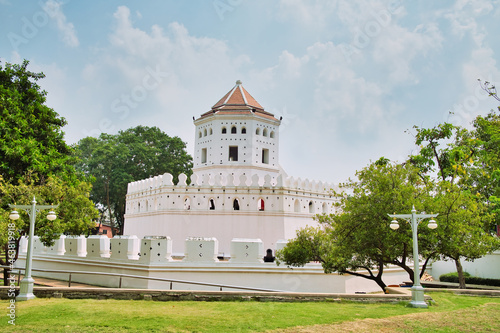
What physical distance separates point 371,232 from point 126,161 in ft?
113

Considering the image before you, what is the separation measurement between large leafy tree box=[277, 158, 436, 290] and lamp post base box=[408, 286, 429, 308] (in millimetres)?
3101

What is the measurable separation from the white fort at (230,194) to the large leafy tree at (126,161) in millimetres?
9869

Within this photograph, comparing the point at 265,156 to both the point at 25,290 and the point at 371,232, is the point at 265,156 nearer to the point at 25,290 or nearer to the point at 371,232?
the point at 371,232

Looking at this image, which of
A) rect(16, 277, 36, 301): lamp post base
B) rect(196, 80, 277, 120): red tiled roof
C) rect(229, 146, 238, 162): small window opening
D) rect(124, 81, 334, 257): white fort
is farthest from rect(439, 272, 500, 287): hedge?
rect(16, 277, 36, 301): lamp post base

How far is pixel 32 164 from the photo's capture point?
2002 cm

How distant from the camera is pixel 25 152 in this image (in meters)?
19.9

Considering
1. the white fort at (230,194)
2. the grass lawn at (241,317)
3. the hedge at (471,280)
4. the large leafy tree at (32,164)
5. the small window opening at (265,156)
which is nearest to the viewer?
the grass lawn at (241,317)

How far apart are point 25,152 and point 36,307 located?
1187 centimetres

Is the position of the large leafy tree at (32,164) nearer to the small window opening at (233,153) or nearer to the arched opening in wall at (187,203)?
the arched opening in wall at (187,203)

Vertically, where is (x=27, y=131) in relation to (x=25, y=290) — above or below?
above

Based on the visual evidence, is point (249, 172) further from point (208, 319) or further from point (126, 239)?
point (208, 319)

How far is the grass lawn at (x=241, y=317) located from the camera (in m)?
8.45

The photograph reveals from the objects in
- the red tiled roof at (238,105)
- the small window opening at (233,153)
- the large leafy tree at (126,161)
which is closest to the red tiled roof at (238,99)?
the red tiled roof at (238,105)

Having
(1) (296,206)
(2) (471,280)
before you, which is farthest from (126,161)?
(2) (471,280)
